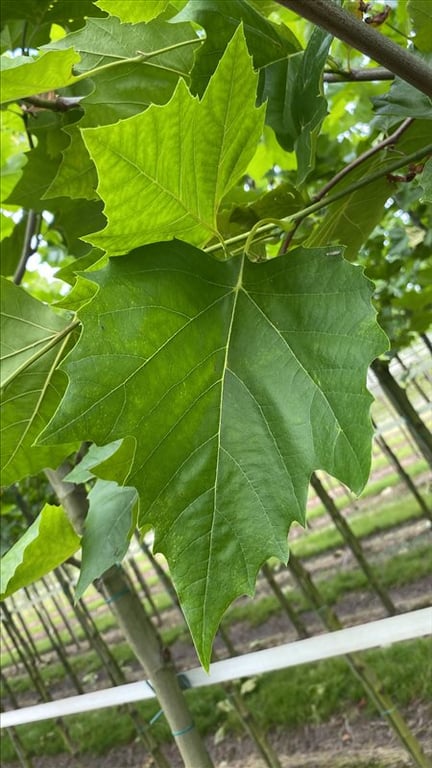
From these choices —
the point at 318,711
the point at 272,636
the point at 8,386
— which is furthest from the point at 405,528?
the point at 8,386

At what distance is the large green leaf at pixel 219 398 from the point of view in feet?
1.11

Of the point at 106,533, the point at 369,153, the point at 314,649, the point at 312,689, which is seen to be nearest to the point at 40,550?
the point at 106,533

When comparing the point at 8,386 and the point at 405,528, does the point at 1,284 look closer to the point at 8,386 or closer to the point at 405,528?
the point at 8,386

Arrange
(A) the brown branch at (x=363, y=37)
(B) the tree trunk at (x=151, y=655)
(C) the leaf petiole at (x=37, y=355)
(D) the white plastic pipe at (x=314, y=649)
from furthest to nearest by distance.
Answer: (D) the white plastic pipe at (x=314, y=649) → (B) the tree trunk at (x=151, y=655) → (C) the leaf petiole at (x=37, y=355) → (A) the brown branch at (x=363, y=37)

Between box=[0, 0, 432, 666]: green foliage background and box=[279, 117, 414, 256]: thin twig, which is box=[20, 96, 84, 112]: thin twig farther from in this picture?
box=[279, 117, 414, 256]: thin twig

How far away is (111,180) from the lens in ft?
1.07

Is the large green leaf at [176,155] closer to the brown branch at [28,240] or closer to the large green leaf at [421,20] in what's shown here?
the large green leaf at [421,20]

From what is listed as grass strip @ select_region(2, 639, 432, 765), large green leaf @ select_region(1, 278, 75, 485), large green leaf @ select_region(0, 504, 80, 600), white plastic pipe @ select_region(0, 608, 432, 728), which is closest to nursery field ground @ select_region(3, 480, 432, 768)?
grass strip @ select_region(2, 639, 432, 765)

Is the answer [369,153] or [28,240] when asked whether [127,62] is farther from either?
[28,240]

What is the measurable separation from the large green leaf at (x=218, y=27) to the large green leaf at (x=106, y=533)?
308 millimetres

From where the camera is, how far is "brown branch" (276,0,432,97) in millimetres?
273

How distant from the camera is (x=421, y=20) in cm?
42

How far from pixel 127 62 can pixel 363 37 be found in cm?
24

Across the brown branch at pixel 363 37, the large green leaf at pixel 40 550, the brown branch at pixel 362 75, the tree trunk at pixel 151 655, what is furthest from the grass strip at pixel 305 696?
the brown branch at pixel 363 37
